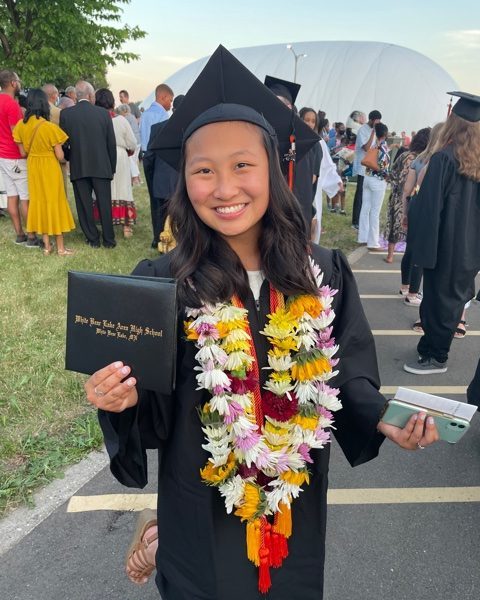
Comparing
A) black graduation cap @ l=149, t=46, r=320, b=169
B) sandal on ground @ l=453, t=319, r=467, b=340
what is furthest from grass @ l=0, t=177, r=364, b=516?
sandal on ground @ l=453, t=319, r=467, b=340

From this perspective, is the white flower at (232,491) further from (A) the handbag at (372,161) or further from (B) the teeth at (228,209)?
(A) the handbag at (372,161)

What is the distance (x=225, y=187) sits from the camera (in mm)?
1395

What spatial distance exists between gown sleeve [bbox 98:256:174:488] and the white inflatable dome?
4973 centimetres

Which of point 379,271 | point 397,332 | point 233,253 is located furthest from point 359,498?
point 379,271

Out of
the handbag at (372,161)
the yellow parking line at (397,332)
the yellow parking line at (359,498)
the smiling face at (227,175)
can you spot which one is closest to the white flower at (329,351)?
the smiling face at (227,175)

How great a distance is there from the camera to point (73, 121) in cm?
663

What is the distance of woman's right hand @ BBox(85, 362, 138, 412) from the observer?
3.97ft

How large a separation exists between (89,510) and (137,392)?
→ 64.1 inches

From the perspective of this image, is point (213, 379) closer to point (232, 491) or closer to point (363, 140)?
point (232, 491)

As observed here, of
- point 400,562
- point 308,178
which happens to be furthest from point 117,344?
point 308,178

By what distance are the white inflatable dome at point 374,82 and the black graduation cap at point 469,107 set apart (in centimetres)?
4703

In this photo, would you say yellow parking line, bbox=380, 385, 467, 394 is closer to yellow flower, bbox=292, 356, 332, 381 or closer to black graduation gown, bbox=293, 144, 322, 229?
black graduation gown, bbox=293, 144, 322, 229

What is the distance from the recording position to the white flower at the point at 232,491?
1.48m

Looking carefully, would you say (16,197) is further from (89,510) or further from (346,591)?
(346,591)
